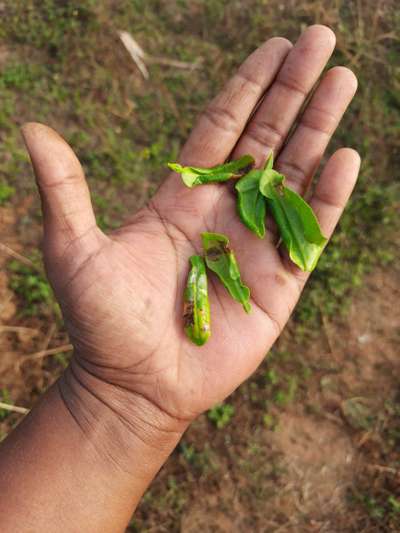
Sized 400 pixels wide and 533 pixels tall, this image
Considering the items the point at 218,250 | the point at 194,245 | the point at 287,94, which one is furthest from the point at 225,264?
the point at 287,94

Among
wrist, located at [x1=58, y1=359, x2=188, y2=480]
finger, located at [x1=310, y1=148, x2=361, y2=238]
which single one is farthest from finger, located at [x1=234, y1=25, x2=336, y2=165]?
wrist, located at [x1=58, y1=359, x2=188, y2=480]

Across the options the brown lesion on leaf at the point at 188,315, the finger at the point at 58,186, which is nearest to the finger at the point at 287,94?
the brown lesion on leaf at the point at 188,315

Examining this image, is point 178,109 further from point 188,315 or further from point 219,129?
point 188,315

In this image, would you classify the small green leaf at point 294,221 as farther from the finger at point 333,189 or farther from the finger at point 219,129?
the finger at point 219,129

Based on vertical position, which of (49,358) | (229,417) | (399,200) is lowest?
(229,417)

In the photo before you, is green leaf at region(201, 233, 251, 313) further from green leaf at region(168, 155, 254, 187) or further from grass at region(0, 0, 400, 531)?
grass at region(0, 0, 400, 531)

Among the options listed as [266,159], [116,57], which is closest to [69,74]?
[116,57]

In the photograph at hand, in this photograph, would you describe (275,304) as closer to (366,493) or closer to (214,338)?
(214,338)
